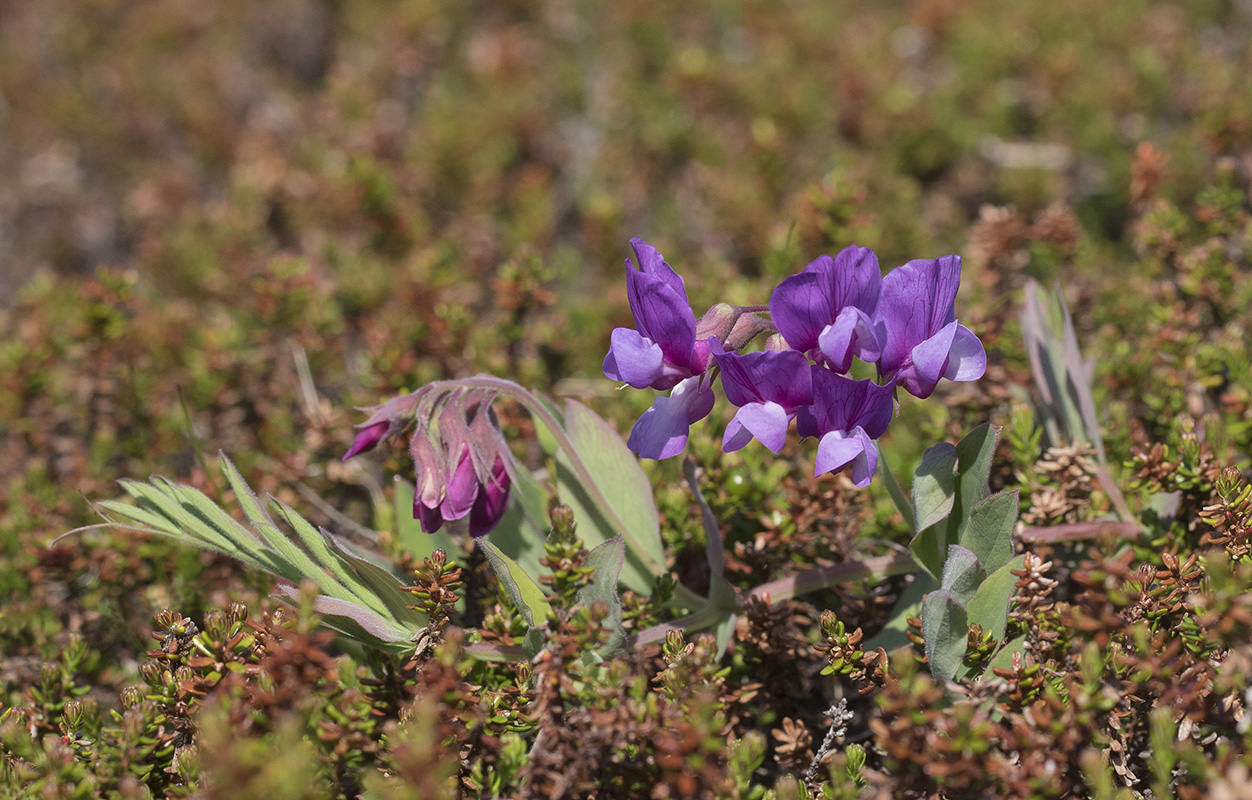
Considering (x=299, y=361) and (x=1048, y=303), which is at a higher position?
(x=1048, y=303)

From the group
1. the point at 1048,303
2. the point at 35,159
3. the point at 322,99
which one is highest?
the point at 1048,303

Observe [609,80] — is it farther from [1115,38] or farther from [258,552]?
[258,552]

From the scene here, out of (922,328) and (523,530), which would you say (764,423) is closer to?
(922,328)

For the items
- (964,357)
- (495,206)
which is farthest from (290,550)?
(495,206)

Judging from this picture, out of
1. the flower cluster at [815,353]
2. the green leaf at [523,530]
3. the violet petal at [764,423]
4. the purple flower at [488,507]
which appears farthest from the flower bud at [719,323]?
the green leaf at [523,530]

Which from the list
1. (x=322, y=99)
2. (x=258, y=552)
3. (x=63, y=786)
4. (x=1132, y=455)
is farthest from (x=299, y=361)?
(x=1132, y=455)

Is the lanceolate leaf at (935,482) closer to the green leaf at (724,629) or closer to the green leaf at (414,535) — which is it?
the green leaf at (724,629)

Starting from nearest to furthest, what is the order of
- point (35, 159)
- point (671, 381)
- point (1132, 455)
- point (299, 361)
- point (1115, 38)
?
1. point (671, 381)
2. point (1132, 455)
3. point (299, 361)
4. point (1115, 38)
5. point (35, 159)

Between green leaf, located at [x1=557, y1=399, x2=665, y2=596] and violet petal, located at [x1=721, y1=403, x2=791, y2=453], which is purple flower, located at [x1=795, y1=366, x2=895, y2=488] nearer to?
violet petal, located at [x1=721, y1=403, x2=791, y2=453]
